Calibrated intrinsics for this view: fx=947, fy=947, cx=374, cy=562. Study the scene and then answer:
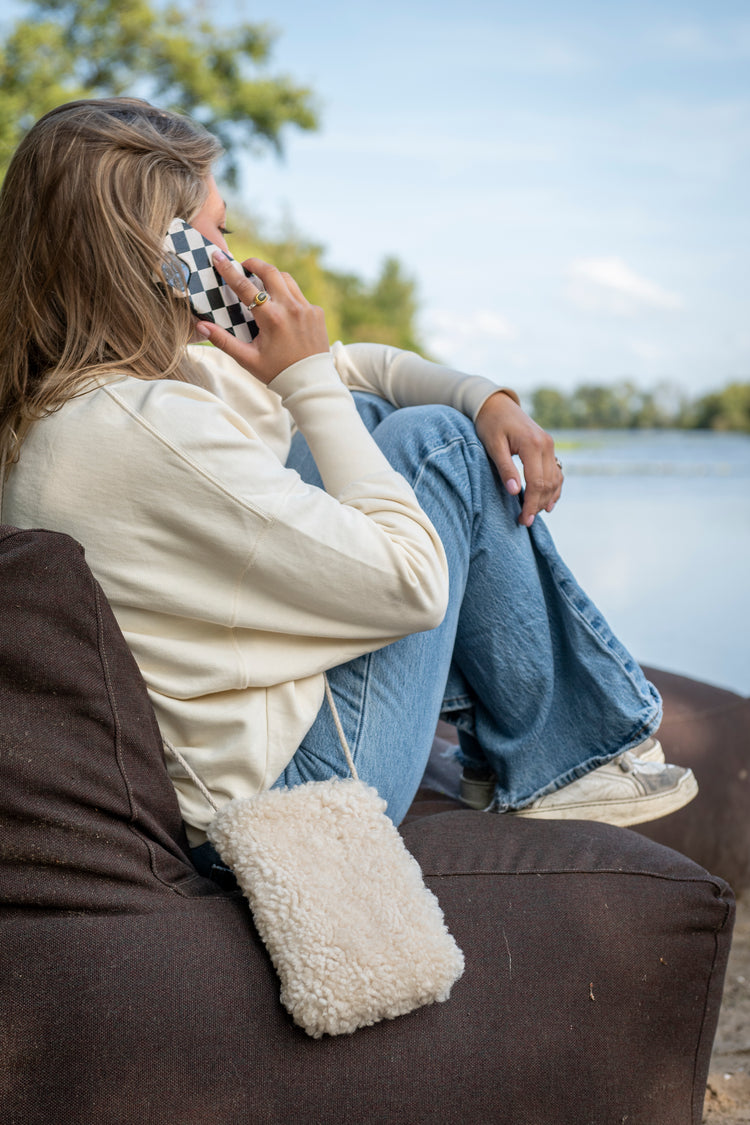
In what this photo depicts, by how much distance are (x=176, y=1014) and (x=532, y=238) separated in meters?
32.7

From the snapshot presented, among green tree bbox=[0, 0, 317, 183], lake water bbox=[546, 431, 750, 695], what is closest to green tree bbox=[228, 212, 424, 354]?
green tree bbox=[0, 0, 317, 183]

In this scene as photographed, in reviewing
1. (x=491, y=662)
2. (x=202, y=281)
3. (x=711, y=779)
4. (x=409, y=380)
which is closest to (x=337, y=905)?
(x=491, y=662)

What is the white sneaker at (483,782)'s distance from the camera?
1.45 meters

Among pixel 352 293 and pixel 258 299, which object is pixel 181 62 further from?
pixel 352 293

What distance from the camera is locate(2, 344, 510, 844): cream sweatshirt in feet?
3.20

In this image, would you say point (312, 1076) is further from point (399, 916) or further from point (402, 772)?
point (402, 772)

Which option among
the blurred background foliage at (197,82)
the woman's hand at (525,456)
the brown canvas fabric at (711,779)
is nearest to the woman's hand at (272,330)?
the woman's hand at (525,456)

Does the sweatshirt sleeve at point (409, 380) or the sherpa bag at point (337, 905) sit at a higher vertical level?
the sweatshirt sleeve at point (409, 380)

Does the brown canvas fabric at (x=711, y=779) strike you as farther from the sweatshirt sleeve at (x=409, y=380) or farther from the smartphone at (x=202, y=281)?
the smartphone at (x=202, y=281)

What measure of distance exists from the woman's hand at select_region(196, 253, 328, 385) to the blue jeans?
0.60 feet

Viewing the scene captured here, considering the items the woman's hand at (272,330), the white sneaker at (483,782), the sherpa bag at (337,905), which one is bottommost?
the white sneaker at (483,782)

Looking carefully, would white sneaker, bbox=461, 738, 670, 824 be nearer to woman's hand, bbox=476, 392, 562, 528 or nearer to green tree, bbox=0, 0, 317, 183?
woman's hand, bbox=476, 392, 562, 528

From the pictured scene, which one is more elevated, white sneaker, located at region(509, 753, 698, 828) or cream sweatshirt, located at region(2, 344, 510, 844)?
cream sweatshirt, located at region(2, 344, 510, 844)

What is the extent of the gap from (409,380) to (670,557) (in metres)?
3.92
